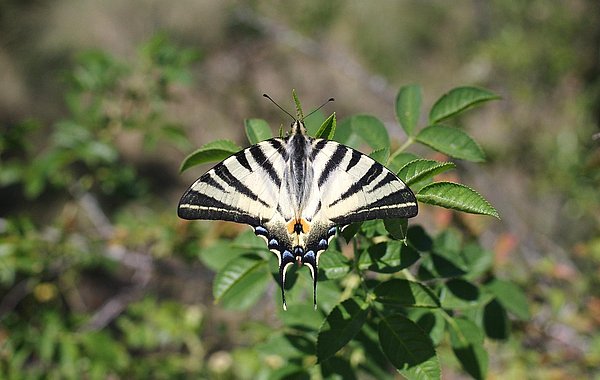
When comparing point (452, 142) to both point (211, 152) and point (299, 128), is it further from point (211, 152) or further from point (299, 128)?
point (211, 152)

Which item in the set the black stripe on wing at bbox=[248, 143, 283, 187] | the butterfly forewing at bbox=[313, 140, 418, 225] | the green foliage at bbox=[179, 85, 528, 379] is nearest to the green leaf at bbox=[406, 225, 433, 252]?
the green foliage at bbox=[179, 85, 528, 379]

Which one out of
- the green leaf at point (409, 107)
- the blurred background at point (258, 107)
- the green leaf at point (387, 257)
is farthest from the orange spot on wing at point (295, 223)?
the blurred background at point (258, 107)

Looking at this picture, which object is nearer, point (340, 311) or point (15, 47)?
point (340, 311)

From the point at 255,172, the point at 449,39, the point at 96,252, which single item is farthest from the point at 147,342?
the point at 449,39

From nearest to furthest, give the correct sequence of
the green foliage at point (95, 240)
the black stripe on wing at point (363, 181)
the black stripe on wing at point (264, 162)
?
the black stripe on wing at point (363, 181)
the black stripe on wing at point (264, 162)
the green foliage at point (95, 240)

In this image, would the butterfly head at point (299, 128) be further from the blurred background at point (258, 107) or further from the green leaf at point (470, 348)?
the blurred background at point (258, 107)

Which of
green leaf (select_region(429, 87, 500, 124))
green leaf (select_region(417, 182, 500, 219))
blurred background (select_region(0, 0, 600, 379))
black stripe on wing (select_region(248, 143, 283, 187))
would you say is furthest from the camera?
blurred background (select_region(0, 0, 600, 379))

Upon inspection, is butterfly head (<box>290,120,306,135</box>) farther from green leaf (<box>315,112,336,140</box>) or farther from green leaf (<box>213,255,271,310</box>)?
green leaf (<box>213,255,271,310</box>)

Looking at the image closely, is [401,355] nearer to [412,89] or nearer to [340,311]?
[340,311]
